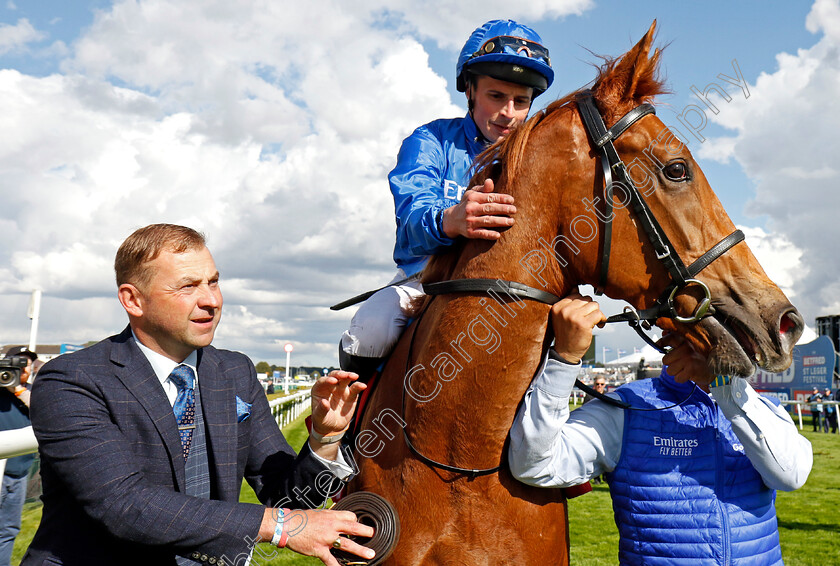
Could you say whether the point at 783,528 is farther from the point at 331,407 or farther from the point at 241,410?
the point at 241,410

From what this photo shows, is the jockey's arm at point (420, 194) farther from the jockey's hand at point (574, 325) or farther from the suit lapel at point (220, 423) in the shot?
the suit lapel at point (220, 423)

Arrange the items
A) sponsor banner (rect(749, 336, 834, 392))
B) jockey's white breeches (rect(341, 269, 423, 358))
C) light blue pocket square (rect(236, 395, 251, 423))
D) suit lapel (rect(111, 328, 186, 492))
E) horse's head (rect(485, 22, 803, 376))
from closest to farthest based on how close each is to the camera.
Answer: horse's head (rect(485, 22, 803, 376)), suit lapel (rect(111, 328, 186, 492)), light blue pocket square (rect(236, 395, 251, 423)), jockey's white breeches (rect(341, 269, 423, 358)), sponsor banner (rect(749, 336, 834, 392))

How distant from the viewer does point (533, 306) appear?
6.34 feet

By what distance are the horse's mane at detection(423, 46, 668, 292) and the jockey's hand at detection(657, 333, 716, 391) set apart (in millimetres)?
755

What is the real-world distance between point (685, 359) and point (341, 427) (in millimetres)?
1211

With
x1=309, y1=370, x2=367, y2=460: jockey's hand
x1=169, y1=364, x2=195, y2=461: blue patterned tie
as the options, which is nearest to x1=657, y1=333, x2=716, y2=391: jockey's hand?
x1=309, y1=370, x2=367, y2=460: jockey's hand

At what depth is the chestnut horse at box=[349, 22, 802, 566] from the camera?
6.10ft

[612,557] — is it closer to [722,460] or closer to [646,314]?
[722,460]

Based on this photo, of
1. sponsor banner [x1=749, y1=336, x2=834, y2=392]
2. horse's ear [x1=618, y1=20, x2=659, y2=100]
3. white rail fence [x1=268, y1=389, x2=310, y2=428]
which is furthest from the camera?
sponsor banner [x1=749, y1=336, x2=834, y2=392]

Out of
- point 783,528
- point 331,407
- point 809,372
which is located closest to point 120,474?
point 331,407

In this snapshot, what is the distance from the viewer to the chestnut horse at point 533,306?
186cm

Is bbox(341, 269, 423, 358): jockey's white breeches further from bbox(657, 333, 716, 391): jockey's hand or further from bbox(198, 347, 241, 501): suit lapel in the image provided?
bbox(657, 333, 716, 391): jockey's hand

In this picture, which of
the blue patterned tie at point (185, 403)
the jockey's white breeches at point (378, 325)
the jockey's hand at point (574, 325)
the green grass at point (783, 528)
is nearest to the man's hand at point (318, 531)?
the blue patterned tie at point (185, 403)

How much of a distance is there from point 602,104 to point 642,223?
0.45 metres
